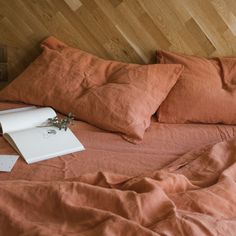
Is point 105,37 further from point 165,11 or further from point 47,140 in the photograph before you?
point 47,140

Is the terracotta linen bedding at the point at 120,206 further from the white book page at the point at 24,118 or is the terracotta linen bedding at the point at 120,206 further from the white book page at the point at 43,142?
the white book page at the point at 24,118

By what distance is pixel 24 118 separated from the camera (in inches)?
62.2

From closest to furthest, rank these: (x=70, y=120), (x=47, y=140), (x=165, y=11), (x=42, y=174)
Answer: (x=42, y=174) < (x=47, y=140) < (x=70, y=120) < (x=165, y=11)

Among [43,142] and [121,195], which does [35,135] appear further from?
[121,195]

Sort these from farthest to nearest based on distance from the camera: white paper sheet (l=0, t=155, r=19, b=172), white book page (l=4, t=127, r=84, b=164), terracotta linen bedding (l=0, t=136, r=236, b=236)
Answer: white book page (l=4, t=127, r=84, b=164), white paper sheet (l=0, t=155, r=19, b=172), terracotta linen bedding (l=0, t=136, r=236, b=236)

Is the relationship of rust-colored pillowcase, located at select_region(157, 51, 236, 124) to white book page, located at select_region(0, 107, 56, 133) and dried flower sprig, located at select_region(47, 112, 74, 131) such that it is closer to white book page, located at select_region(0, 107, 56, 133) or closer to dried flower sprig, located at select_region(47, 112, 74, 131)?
dried flower sprig, located at select_region(47, 112, 74, 131)

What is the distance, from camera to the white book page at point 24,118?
1.53 m

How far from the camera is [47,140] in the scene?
1.48 m

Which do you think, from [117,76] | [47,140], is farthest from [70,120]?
[117,76]

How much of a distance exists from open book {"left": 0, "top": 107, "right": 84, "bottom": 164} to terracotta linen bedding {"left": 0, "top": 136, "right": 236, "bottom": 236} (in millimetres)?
280

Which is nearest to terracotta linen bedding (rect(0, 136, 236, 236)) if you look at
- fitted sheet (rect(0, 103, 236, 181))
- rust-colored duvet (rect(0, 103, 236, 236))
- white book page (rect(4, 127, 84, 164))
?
rust-colored duvet (rect(0, 103, 236, 236))

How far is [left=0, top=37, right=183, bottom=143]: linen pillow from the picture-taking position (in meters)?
1.62

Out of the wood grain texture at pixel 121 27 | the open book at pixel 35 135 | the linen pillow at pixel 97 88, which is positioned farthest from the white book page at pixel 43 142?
the wood grain texture at pixel 121 27

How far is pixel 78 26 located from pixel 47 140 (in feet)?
2.80
